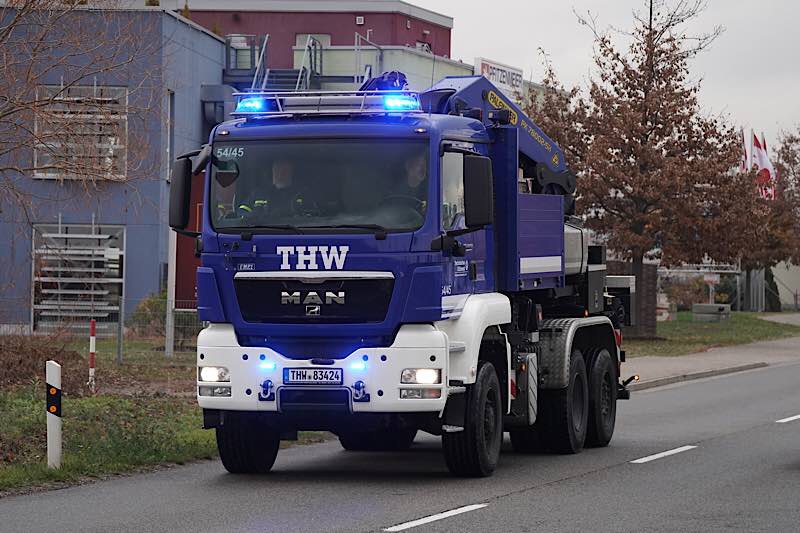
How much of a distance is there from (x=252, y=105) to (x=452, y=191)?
191 cm

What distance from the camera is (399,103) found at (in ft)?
44.3

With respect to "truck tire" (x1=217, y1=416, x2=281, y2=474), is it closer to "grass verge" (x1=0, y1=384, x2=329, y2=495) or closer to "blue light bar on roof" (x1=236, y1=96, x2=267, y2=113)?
"grass verge" (x1=0, y1=384, x2=329, y2=495)

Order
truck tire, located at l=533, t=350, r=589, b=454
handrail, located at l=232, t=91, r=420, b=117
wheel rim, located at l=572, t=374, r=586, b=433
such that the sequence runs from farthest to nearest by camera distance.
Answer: wheel rim, located at l=572, t=374, r=586, b=433
truck tire, located at l=533, t=350, r=589, b=454
handrail, located at l=232, t=91, r=420, b=117

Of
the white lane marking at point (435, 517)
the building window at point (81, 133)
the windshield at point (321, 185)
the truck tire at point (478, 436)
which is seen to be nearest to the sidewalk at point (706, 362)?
the building window at point (81, 133)

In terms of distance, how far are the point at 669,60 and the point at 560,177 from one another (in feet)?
88.0

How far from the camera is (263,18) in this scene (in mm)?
60812

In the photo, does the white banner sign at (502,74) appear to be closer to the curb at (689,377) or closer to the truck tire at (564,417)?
the curb at (689,377)

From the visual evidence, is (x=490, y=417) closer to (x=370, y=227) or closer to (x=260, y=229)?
(x=370, y=227)

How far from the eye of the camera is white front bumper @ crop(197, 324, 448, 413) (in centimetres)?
1288

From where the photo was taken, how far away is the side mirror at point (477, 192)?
1313 centimetres

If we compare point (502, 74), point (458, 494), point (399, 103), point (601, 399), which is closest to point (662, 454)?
point (601, 399)

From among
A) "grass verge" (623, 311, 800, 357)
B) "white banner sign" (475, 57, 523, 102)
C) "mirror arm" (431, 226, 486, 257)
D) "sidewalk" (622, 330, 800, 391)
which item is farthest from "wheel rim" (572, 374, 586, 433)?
"white banner sign" (475, 57, 523, 102)

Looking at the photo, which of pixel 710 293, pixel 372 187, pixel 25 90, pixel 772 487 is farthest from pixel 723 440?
pixel 710 293

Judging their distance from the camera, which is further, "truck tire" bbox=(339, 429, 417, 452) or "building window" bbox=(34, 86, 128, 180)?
"building window" bbox=(34, 86, 128, 180)
